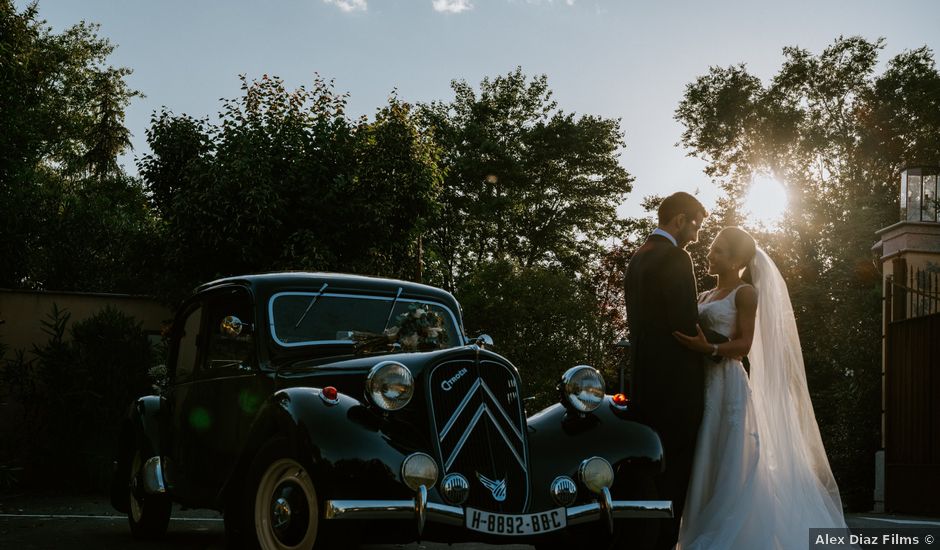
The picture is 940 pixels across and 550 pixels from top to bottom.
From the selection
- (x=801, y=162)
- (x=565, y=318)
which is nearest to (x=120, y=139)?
(x=565, y=318)

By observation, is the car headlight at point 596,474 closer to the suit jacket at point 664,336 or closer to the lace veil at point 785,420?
the suit jacket at point 664,336

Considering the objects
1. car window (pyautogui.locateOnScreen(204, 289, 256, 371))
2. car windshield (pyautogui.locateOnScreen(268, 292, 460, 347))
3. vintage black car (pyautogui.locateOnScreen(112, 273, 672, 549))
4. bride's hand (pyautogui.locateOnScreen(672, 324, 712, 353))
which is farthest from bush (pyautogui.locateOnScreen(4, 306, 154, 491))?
bride's hand (pyautogui.locateOnScreen(672, 324, 712, 353))

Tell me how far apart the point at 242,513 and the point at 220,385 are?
1669 mm

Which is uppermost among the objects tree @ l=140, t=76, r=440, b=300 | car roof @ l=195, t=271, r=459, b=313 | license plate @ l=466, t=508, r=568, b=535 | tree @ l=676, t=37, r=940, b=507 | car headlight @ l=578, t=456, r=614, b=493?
tree @ l=676, t=37, r=940, b=507

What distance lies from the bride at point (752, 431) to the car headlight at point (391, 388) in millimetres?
1785

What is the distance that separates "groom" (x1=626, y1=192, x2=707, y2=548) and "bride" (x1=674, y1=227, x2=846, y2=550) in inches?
3.8

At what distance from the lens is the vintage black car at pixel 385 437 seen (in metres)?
4.68

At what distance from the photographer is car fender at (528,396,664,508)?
5.23m

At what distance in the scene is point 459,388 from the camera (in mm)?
5152

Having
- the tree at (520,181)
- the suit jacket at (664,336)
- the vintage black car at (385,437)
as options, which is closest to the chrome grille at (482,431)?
the vintage black car at (385,437)

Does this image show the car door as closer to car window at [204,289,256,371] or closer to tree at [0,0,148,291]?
car window at [204,289,256,371]

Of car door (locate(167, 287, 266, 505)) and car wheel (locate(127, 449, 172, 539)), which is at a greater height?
car door (locate(167, 287, 266, 505))

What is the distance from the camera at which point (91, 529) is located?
8.54m

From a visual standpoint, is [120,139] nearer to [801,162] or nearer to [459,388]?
[801,162]
